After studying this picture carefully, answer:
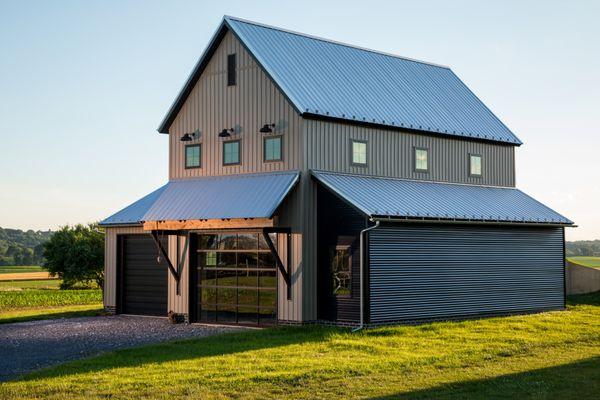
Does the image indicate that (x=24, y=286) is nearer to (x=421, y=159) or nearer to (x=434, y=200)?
(x=421, y=159)

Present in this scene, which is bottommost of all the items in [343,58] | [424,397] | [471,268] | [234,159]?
[424,397]

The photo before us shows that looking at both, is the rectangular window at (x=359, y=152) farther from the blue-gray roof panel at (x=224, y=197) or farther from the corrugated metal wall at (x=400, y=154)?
the blue-gray roof panel at (x=224, y=197)

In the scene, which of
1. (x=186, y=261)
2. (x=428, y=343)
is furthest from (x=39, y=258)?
(x=428, y=343)

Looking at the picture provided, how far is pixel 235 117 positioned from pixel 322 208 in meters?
4.60

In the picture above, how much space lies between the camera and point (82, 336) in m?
27.3

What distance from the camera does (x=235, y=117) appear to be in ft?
100.0

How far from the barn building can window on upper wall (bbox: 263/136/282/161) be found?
1.8 inches

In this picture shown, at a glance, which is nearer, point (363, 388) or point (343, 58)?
point (363, 388)

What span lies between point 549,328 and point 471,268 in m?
4.07

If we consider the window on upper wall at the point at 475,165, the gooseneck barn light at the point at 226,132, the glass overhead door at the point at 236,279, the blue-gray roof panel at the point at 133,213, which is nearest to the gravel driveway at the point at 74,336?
the glass overhead door at the point at 236,279

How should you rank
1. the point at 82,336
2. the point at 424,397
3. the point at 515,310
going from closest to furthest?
the point at 424,397, the point at 82,336, the point at 515,310

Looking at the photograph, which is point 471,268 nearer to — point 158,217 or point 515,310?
point 515,310

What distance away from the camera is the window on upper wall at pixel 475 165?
34.9 meters

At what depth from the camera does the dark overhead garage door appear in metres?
33.4
